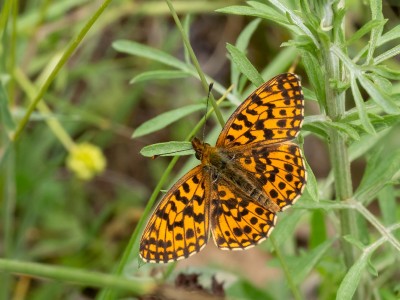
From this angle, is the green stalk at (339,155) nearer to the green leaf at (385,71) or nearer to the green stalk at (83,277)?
the green leaf at (385,71)

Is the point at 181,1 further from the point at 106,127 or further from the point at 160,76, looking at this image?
the point at 160,76

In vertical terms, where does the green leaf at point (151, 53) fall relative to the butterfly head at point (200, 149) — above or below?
above

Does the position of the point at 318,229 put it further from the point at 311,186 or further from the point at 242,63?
the point at 242,63

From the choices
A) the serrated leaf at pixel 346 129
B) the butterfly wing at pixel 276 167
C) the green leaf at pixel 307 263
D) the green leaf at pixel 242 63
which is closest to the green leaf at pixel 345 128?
the serrated leaf at pixel 346 129

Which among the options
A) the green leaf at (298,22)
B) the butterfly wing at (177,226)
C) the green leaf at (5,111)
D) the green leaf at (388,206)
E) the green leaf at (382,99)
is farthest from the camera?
the green leaf at (5,111)

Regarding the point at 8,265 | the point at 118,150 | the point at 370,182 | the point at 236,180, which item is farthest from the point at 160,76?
the point at 118,150

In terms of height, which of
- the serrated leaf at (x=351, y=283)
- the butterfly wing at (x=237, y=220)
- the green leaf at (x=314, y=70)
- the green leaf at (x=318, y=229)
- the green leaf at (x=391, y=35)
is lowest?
the serrated leaf at (x=351, y=283)

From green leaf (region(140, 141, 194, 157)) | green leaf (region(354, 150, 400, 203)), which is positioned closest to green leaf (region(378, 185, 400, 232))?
green leaf (region(354, 150, 400, 203))

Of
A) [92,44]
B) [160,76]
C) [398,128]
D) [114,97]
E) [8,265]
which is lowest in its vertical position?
[8,265]
